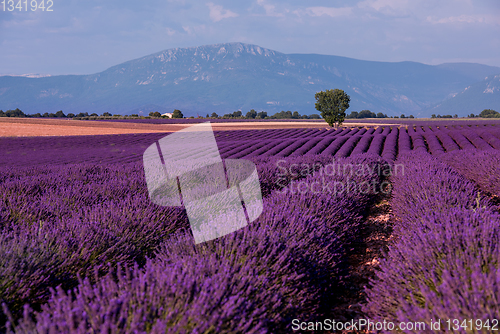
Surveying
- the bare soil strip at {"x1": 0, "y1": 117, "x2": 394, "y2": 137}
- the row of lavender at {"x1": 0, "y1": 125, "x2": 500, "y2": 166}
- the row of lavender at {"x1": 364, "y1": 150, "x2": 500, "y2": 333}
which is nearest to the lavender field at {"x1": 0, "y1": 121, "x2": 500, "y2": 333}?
the row of lavender at {"x1": 364, "y1": 150, "x2": 500, "y2": 333}

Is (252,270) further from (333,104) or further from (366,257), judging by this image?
(333,104)

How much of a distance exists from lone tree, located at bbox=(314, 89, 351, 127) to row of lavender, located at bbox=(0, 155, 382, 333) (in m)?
40.1

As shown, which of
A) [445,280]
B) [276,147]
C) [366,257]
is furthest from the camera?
[276,147]

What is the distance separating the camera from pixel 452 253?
1864 millimetres

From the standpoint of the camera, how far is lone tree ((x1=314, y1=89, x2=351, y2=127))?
136 feet

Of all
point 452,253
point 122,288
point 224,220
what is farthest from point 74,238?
point 452,253

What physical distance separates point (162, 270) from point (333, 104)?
42946 mm

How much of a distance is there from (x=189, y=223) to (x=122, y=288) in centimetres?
193

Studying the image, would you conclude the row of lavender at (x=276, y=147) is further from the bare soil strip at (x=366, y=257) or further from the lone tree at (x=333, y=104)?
the lone tree at (x=333, y=104)

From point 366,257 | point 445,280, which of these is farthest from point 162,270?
point 366,257

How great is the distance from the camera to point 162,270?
182cm

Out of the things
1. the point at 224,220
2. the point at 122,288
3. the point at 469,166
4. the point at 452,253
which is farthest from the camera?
the point at 469,166

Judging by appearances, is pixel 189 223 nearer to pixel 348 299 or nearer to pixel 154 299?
pixel 348 299

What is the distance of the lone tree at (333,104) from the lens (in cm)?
4147
